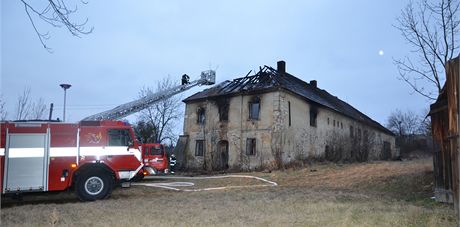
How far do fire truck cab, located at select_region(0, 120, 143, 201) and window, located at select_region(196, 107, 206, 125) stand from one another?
711 inches

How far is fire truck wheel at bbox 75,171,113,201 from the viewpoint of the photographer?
41.4ft

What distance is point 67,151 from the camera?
12.6m

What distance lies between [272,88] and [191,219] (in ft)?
65.7

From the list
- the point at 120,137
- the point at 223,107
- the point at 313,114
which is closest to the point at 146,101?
the point at 223,107

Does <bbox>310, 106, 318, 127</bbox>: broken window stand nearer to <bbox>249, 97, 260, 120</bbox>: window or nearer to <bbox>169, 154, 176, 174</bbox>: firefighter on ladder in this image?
<bbox>249, 97, 260, 120</bbox>: window

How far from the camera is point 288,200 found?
1172 centimetres

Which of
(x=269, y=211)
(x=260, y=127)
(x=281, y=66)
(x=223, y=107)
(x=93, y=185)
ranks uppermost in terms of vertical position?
(x=281, y=66)

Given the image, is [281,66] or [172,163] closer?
[172,163]

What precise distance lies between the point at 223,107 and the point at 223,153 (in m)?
3.39

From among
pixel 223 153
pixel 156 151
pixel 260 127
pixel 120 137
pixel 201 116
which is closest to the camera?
pixel 120 137

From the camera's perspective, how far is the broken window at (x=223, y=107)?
3023 cm

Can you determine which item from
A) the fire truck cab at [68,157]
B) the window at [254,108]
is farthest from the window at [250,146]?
the fire truck cab at [68,157]

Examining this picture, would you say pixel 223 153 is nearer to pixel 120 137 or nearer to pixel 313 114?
pixel 313 114

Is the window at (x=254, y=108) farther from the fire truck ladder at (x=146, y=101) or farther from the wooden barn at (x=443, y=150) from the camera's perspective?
the wooden barn at (x=443, y=150)
